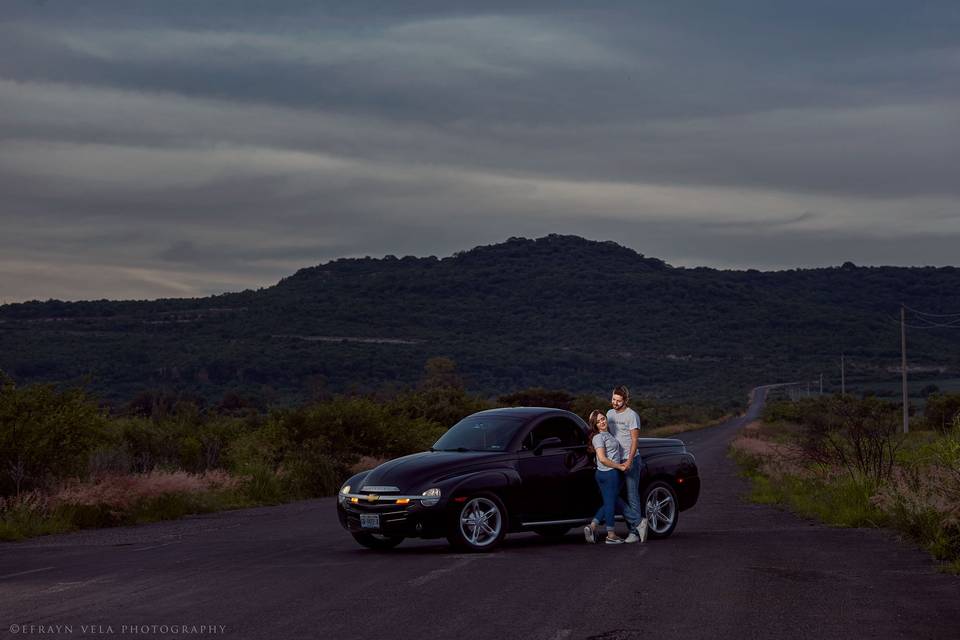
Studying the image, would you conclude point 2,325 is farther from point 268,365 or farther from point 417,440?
point 417,440

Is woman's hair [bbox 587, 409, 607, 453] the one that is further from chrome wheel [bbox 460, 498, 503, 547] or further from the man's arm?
chrome wheel [bbox 460, 498, 503, 547]

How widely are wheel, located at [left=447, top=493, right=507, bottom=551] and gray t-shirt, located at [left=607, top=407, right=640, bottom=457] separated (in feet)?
5.97

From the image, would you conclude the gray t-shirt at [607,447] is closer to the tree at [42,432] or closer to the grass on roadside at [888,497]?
the grass on roadside at [888,497]

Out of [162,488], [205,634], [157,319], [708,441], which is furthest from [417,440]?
[157,319]

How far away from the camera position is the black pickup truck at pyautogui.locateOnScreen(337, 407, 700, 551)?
47.6 ft

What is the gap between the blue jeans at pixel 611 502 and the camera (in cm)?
1558

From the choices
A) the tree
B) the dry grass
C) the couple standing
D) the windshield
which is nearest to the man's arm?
the couple standing

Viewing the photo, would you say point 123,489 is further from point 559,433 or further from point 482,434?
point 559,433

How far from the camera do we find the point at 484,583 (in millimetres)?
11742

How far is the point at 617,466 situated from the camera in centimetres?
1553

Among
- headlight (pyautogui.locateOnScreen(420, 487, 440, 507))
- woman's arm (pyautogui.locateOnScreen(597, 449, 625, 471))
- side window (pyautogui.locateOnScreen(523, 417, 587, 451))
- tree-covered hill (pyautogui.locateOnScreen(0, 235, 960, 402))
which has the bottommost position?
headlight (pyautogui.locateOnScreen(420, 487, 440, 507))

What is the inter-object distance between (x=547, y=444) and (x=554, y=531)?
164cm

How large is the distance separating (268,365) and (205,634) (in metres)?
87.5

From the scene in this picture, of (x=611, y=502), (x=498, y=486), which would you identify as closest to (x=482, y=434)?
(x=498, y=486)
